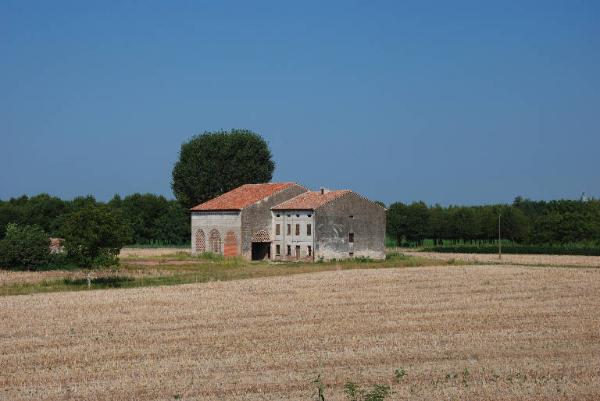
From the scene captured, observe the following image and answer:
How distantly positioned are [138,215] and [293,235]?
59868 millimetres

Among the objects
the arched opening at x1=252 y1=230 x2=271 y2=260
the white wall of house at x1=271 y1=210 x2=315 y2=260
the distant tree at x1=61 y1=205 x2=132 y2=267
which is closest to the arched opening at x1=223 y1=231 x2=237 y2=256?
the arched opening at x1=252 y1=230 x2=271 y2=260

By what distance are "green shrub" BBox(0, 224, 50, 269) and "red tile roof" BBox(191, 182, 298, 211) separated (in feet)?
69.0

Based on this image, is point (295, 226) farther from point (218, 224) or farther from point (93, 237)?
point (93, 237)

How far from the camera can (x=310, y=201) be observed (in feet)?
247

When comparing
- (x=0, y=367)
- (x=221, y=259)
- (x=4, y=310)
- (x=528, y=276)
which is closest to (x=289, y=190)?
(x=221, y=259)

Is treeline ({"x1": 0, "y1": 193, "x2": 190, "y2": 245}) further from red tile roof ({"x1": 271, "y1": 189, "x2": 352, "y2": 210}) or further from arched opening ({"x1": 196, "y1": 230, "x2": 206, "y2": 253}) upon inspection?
red tile roof ({"x1": 271, "y1": 189, "x2": 352, "y2": 210})

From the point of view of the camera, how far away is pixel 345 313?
104 feet

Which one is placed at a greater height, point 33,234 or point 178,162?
point 178,162

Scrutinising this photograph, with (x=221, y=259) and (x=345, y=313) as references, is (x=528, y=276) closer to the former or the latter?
(x=345, y=313)

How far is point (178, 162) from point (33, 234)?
43346 mm

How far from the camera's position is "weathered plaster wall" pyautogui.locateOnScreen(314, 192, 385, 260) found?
73.4m

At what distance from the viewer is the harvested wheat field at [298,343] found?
59.3 ft

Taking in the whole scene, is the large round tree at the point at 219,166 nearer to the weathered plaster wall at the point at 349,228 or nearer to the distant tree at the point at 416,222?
the weathered plaster wall at the point at 349,228

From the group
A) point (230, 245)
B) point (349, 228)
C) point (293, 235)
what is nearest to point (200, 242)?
point (230, 245)
